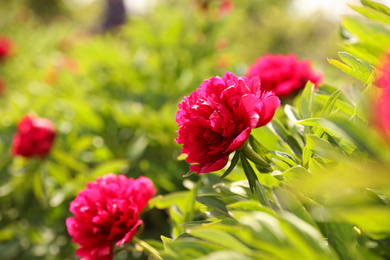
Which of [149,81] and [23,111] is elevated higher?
[149,81]

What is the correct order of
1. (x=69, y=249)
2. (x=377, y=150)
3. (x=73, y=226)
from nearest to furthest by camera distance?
1. (x=377, y=150)
2. (x=73, y=226)
3. (x=69, y=249)

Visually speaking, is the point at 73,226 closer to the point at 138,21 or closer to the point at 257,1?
the point at 138,21

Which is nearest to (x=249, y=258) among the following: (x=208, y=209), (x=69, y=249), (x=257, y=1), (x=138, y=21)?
(x=208, y=209)

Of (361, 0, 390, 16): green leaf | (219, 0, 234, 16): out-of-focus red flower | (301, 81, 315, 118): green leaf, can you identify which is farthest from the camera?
(219, 0, 234, 16): out-of-focus red flower

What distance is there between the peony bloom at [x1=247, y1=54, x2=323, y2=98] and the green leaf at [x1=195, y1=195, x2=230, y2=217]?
0.49m

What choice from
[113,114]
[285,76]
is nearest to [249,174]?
[285,76]

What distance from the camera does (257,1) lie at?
30.0 feet

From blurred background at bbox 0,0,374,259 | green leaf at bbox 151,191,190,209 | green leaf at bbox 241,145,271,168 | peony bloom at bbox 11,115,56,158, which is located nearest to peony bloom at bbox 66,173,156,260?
green leaf at bbox 151,191,190,209

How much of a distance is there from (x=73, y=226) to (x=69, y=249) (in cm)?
95

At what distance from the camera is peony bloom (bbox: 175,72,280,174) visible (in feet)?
1.65

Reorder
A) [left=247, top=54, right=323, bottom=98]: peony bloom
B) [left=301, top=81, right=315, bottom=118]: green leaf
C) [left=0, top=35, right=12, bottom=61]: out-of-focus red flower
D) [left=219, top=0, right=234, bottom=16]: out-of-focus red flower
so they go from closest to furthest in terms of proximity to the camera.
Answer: [left=301, top=81, right=315, bottom=118]: green leaf
[left=247, top=54, right=323, bottom=98]: peony bloom
[left=219, top=0, right=234, bottom=16]: out-of-focus red flower
[left=0, top=35, right=12, bottom=61]: out-of-focus red flower

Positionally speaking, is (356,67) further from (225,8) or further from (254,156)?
(225,8)

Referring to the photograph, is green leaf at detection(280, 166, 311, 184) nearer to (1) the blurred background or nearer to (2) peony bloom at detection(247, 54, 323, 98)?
(2) peony bloom at detection(247, 54, 323, 98)

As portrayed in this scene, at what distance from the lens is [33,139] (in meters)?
1.40
